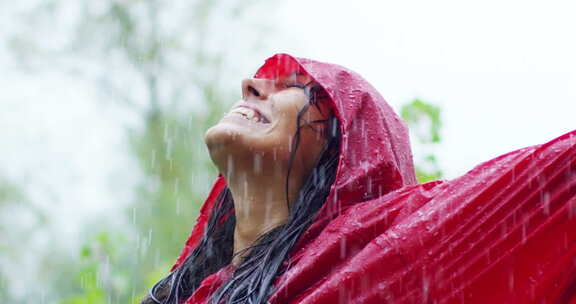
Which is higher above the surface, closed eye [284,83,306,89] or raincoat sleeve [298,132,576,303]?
closed eye [284,83,306,89]

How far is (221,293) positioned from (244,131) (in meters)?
0.62

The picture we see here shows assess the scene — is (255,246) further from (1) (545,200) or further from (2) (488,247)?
(1) (545,200)

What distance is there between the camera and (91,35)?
13672 millimetres

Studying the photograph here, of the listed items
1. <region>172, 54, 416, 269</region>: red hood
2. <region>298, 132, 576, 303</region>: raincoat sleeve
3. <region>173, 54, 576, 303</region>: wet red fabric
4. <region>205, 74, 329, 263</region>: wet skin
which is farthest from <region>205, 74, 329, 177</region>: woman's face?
<region>298, 132, 576, 303</region>: raincoat sleeve

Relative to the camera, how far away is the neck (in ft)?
9.91

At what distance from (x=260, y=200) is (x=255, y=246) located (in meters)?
0.18

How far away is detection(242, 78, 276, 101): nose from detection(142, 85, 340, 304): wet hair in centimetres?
14

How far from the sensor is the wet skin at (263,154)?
2.99 metres

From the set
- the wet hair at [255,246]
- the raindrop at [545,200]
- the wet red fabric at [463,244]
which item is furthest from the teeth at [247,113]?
the raindrop at [545,200]

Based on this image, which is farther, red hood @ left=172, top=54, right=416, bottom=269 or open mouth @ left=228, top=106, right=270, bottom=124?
open mouth @ left=228, top=106, right=270, bottom=124

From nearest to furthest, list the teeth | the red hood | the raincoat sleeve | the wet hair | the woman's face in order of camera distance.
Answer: the raincoat sleeve → the wet hair → the red hood → the woman's face → the teeth

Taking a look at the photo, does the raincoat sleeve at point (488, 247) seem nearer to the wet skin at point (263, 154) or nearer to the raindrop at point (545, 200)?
the raindrop at point (545, 200)

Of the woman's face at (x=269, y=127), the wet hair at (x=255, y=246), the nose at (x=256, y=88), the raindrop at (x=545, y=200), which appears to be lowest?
the wet hair at (x=255, y=246)

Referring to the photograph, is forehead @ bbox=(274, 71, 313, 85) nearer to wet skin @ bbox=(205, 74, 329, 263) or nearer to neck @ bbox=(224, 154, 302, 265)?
wet skin @ bbox=(205, 74, 329, 263)
